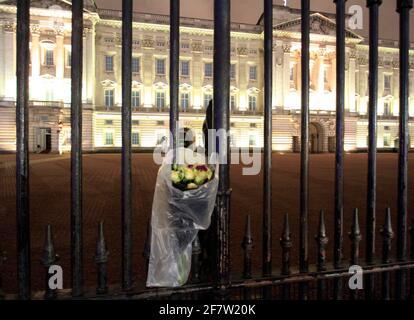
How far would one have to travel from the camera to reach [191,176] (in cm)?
191

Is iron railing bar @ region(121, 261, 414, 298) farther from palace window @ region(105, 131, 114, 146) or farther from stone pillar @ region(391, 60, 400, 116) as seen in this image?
stone pillar @ region(391, 60, 400, 116)

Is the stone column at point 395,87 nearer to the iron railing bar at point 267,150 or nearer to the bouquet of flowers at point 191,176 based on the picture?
the iron railing bar at point 267,150

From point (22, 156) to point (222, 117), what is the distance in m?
1.09

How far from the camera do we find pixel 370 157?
88.7 inches

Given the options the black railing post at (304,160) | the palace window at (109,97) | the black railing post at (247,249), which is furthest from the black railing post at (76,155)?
the palace window at (109,97)

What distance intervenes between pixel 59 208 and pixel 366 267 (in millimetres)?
7142

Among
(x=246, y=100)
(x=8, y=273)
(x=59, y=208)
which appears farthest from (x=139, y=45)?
(x=8, y=273)

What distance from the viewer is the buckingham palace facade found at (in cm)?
3709

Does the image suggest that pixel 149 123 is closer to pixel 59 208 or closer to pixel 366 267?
pixel 59 208

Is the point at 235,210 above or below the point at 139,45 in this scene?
below

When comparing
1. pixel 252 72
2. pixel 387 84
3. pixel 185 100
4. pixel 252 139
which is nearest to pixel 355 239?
pixel 185 100

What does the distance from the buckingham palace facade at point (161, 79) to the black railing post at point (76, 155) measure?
37.3 m

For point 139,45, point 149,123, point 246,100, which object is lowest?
point 149,123
